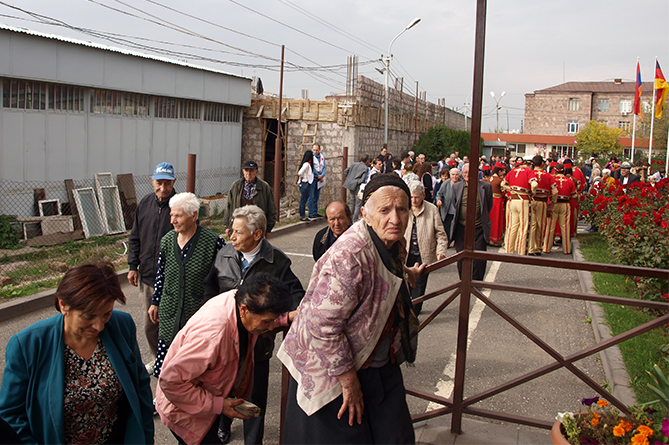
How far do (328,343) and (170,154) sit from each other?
14600 millimetres

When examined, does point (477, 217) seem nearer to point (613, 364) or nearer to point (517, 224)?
point (517, 224)

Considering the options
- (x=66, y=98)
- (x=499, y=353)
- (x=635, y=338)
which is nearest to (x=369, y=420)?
(x=499, y=353)

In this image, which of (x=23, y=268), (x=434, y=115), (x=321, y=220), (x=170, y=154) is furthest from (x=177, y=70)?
(x=434, y=115)

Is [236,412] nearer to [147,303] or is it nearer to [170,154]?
[147,303]

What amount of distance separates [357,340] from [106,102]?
42.9 ft

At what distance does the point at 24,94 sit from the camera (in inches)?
455

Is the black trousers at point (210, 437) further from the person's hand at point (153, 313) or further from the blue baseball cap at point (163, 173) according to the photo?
the blue baseball cap at point (163, 173)

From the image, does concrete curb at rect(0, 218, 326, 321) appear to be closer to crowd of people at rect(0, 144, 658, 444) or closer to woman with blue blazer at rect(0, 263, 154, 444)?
crowd of people at rect(0, 144, 658, 444)

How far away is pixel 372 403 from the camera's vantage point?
8.07 feet

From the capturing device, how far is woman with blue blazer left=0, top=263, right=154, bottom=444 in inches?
95.3

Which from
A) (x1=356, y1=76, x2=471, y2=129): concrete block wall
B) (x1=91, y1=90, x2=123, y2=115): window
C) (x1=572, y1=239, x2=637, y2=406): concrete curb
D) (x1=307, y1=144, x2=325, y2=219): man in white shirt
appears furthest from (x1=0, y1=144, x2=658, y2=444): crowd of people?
(x1=356, y1=76, x2=471, y2=129): concrete block wall

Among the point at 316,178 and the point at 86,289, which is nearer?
the point at 86,289

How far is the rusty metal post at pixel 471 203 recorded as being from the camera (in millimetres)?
3516

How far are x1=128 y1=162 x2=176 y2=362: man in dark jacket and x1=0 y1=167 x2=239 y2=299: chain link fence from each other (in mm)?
3120
